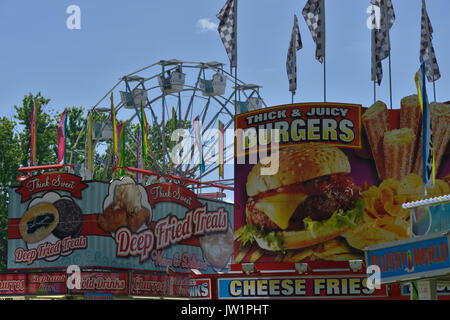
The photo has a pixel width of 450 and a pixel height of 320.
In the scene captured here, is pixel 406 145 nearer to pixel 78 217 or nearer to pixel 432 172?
pixel 432 172

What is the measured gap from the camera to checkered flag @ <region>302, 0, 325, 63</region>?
33781 millimetres

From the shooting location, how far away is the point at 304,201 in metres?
28.1

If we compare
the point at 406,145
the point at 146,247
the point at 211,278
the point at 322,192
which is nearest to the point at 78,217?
the point at 146,247

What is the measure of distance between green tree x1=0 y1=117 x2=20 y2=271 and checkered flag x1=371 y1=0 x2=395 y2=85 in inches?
1494

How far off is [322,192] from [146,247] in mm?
11862

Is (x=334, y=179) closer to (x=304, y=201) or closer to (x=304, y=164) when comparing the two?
(x=304, y=164)

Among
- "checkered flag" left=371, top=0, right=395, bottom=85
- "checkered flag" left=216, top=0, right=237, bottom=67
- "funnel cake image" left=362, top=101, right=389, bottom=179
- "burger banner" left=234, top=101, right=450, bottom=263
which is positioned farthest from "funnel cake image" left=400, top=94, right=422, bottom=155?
"checkered flag" left=216, top=0, right=237, bottom=67

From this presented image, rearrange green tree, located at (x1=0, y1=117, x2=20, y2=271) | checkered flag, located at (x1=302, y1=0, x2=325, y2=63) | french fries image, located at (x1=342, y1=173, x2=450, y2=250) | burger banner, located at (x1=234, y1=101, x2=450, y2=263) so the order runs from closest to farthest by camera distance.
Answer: french fries image, located at (x1=342, y1=173, x2=450, y2=250) < burger banner, located at (x1=234, y1=101, x2=450, y2=263) < checkered flag, located at (x1=302, y1=0, x2=325, y2=63) < green tree, located at (x1=0, y1=117, x2=20, y2=271)

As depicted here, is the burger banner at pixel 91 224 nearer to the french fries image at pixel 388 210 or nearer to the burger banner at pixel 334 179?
the burger banner at pixel 334 179

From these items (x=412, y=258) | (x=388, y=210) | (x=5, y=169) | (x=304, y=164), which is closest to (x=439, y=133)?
(x=388, y=210)

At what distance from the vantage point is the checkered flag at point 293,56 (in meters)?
35.8

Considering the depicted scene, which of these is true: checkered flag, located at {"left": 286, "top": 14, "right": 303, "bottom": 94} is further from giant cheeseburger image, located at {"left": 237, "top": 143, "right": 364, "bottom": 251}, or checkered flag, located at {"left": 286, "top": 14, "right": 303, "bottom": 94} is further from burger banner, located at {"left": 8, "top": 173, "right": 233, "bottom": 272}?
burger banner, located at {"left": 8, "top": 173, "right": 233, "bottom": 272}

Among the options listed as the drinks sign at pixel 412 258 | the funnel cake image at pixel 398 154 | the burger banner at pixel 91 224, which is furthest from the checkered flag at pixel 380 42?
the drinks sign at pixel 412 258
